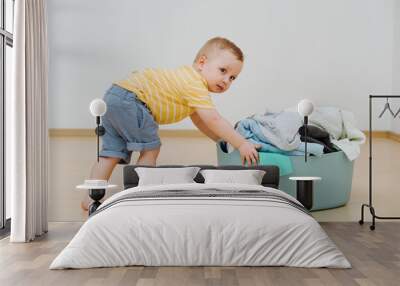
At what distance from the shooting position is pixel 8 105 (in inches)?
245

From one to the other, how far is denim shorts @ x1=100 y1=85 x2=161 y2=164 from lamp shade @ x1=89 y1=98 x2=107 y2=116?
11 cm

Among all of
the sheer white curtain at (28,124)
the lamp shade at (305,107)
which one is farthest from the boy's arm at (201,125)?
the sheer white curtain at (28,124)

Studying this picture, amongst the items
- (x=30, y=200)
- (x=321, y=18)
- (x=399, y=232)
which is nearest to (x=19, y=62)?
(x=30, y=200)

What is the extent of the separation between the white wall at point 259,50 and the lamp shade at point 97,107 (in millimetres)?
247

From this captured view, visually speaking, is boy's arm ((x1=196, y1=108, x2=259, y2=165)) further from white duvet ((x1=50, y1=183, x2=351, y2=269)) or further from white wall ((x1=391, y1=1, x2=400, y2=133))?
white duvet ((x1=50, y1=183, x2=351, y2=269))

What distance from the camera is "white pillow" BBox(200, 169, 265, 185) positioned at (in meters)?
6.07

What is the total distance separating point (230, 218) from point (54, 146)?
301 centimetres

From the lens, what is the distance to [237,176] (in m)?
6.11

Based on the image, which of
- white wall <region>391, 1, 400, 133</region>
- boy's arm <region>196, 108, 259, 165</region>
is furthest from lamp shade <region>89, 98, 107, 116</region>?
white wall <region>391, 1, 400, 133</region>

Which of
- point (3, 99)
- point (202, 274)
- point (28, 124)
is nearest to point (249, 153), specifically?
point (28, 124)

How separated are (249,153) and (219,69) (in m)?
0.92

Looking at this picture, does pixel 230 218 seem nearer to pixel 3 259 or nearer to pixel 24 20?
pixel 3 259

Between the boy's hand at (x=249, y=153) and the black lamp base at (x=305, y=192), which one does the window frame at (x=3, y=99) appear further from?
the black lamp base at (x=305, y=192)

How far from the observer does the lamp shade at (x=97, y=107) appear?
21.6 feet
